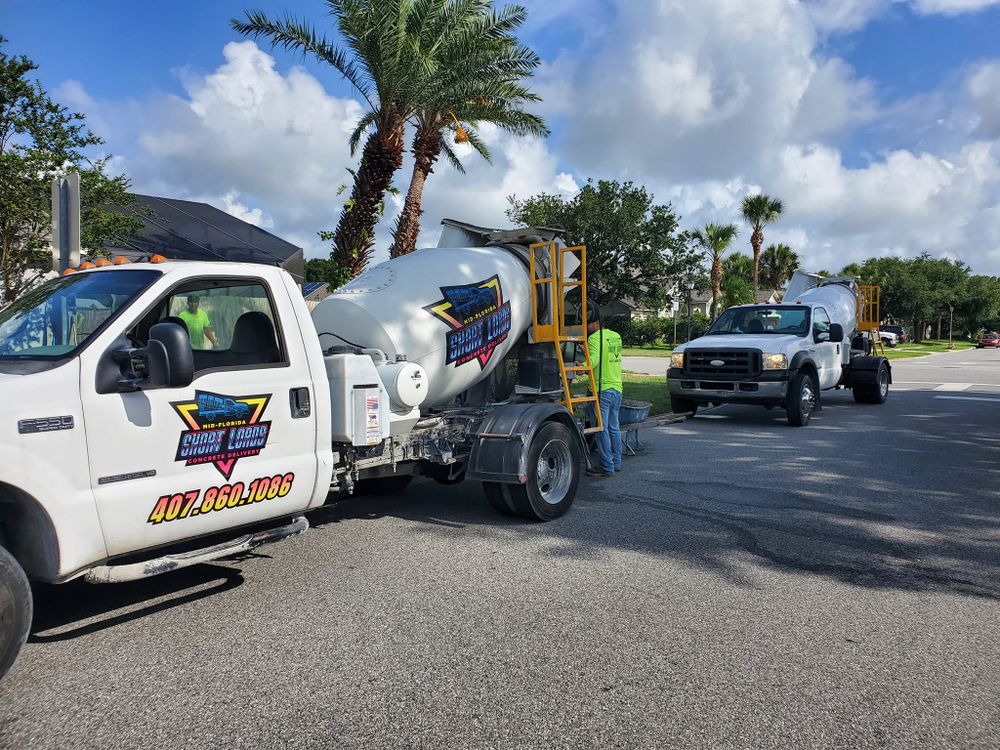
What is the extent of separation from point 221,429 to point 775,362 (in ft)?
34.8

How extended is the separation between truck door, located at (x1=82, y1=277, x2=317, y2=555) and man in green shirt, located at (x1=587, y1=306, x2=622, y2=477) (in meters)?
4.29

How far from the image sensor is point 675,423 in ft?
45.6

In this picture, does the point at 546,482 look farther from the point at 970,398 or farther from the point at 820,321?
the point at 970,398

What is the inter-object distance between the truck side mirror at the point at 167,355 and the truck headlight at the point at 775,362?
429 inches

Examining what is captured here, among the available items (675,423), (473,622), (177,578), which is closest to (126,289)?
(177,578)

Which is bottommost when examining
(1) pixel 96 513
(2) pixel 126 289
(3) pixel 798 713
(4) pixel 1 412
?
(3) pixel 798 713

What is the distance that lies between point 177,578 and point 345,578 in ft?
3.68

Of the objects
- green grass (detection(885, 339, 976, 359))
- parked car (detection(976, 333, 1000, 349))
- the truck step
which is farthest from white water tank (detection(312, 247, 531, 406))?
parked car (detection(976, 333, 1000, 349))

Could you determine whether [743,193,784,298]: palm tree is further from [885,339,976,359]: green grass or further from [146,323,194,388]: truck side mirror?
[146,323,194,388]: truck side mirror

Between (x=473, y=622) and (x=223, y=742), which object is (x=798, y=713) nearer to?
(x=473, y=622)

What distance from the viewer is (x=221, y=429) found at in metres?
4.45

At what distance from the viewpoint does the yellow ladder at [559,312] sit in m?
7.78

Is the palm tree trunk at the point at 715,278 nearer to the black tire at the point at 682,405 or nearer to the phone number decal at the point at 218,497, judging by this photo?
the black tire at the point at 682,405

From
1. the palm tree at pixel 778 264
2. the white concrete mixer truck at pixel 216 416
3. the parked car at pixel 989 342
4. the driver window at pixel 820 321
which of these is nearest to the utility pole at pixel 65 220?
the white concrete mixer truck at pixel 216 416
